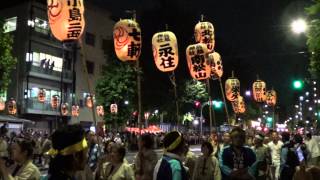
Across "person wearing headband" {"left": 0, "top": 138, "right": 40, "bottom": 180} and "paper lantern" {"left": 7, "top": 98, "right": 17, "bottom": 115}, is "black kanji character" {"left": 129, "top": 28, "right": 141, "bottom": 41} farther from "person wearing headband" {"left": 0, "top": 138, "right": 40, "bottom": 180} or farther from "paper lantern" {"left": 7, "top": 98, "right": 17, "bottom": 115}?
"paper lantern" {"left": 7, "top": 98, "right": 17, "bottom": 115}

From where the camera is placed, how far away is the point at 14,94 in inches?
1660

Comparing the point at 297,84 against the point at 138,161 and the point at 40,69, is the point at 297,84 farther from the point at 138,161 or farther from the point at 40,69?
the point at 40,69

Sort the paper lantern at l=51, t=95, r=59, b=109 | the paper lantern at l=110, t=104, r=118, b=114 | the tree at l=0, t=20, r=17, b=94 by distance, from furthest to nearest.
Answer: the paper lantern at l=51, t=95, r=59, b=109 → the paper lantern at l=110, t=104, r=118, b=114 → the tree at l=0, t=20, r=17, b=94

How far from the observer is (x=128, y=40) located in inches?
591

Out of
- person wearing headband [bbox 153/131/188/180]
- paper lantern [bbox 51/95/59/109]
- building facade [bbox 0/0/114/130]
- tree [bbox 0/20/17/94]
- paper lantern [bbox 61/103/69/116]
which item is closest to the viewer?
person wearing headband [bbox 153/131/188/180]

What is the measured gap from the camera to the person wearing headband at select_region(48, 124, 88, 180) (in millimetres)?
3574

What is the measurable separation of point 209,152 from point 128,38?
24.0 ft

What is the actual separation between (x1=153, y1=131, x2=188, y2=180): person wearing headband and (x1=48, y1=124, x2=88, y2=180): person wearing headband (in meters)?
1.91

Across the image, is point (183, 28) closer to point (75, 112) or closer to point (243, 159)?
point (75, 112)

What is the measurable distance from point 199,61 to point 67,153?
48.9 feet

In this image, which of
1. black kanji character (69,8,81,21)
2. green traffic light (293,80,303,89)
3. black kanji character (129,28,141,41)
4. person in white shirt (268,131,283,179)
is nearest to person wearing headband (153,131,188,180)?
black kanji character (69,8,81,21)

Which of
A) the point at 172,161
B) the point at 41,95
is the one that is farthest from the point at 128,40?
the point at 41,95

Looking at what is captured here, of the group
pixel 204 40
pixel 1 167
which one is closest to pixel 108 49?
pixel 204 40

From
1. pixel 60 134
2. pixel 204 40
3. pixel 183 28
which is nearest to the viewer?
pixel 60 134
